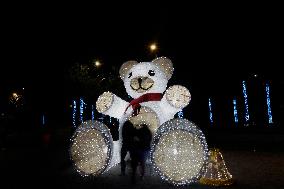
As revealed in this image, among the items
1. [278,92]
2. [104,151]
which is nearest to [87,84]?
[104,151]

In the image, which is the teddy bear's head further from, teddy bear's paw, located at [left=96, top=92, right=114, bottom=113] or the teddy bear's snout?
teddy bear's paw, located at [left=96, top=92, right=114, bottom=113]

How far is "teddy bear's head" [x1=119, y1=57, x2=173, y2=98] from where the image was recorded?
906 centimetres

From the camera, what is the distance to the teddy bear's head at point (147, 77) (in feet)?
29.7

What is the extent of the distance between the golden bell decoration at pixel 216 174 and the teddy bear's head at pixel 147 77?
7.81ft

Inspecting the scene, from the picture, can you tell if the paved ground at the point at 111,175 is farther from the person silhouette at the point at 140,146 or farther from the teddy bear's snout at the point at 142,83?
the teddy bear's snout at the point at 142,83

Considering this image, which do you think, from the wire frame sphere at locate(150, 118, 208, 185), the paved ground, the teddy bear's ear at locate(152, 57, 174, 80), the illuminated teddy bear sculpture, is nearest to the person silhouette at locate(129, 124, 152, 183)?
the illuminated teddy bear sculpture

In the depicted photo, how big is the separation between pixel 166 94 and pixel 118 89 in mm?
9476

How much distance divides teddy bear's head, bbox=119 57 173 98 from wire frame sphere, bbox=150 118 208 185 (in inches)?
73.0

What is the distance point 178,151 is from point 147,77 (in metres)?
2.31

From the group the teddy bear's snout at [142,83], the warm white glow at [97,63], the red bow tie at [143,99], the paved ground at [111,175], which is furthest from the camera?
the warm white glow at [97,63]

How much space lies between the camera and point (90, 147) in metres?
8.30

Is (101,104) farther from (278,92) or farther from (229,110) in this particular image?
(229,110)

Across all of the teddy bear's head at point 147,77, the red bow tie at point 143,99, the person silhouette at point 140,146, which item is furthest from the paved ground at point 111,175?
the teddy bear's head at point 147,77

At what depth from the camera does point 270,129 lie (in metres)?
22.6
